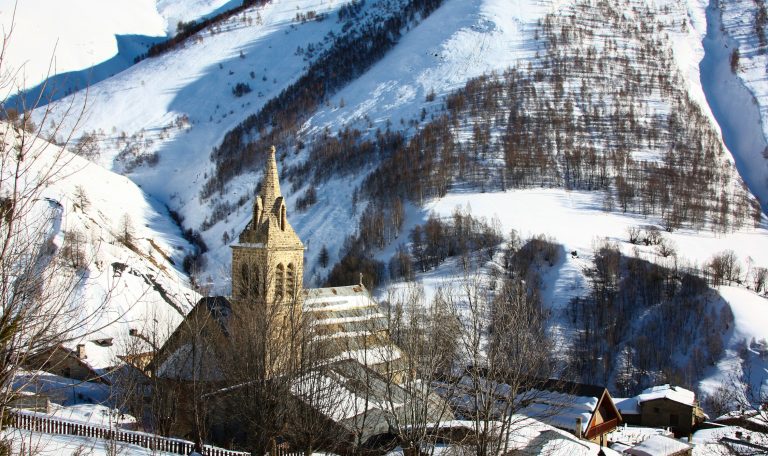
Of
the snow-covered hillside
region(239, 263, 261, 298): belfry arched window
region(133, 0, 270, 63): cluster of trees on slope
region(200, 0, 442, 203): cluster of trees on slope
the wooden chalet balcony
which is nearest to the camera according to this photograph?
the wooden chalet balcony

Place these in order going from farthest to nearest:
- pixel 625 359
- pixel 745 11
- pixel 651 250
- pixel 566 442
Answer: pixel 745 11 < pixel 651 250 < pixel 625 359 < pixel 566 442

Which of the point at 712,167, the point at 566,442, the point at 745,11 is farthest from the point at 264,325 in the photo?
the point at 745,11

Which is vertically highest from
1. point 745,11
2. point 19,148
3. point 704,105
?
point 745,11

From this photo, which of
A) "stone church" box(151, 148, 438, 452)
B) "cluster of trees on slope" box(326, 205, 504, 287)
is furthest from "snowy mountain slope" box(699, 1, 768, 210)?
"stone church" box(151, 148, 438, 452)

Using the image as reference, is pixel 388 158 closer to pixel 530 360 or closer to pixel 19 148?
pixel 530 360

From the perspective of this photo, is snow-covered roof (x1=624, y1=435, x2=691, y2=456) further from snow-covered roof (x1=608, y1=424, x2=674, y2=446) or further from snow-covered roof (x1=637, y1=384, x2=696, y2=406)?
→ snow-covered roof (x1=637, y1=384, x2=696, y2=406)

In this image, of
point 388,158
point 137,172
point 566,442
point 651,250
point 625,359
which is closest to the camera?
point 566,442
